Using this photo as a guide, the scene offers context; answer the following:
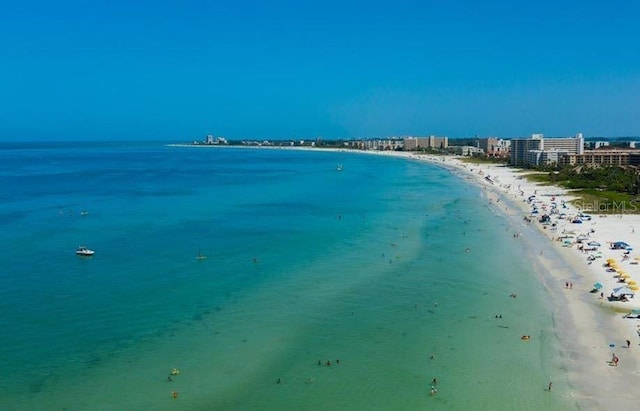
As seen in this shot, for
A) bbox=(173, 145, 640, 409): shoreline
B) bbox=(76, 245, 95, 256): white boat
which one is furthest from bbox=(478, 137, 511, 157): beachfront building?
bbox=(76, 245, 95, 256): white boat

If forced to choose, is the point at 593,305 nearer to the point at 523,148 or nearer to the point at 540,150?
the point at 540,150

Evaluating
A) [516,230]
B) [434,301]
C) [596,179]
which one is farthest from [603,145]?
[434,301]

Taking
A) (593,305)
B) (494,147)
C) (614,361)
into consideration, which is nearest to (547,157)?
(494,147)

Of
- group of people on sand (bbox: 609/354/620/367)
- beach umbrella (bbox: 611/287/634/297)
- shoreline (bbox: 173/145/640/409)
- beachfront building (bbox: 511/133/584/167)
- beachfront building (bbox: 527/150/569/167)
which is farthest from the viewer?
beachfront building (bbox: 511/133/584/167)

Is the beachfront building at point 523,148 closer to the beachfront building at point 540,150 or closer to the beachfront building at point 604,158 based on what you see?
the beachfront building at point 540,150

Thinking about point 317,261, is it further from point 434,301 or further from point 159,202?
point 159,202

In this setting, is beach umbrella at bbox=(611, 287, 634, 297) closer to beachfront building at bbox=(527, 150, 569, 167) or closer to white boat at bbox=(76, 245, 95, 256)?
white boat at bbox=(76, 245, 95, 256)
